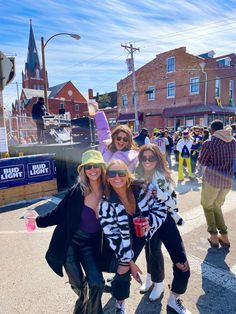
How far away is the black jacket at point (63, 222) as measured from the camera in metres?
2.30

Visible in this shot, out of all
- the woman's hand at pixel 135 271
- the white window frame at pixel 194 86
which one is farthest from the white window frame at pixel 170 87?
the woman's hand at pixel 135 271

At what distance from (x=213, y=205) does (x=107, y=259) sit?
2.18 meters

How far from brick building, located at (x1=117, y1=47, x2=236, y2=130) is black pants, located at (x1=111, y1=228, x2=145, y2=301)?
24.5 metres

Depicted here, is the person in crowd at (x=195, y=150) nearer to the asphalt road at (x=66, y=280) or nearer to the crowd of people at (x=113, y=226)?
the asphalt road at (x=66, y=280)

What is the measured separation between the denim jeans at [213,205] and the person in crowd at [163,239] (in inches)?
57.4

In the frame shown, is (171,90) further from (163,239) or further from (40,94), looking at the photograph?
(40,94)

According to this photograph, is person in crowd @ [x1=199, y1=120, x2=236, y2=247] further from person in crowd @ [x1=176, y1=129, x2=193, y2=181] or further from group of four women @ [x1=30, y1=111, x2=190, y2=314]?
person in crowd @ [x1=176, y1=129, x2=193, y2=181]

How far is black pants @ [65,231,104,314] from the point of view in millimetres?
2260

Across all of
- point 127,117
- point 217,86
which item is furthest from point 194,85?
point 127,117

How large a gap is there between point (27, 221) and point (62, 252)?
0.49 meters

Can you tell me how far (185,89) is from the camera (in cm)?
2781

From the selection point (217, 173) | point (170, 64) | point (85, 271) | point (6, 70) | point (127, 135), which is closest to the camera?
point (85, 271)

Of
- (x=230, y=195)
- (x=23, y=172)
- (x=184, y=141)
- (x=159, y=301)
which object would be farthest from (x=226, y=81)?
(x=159, y=301)

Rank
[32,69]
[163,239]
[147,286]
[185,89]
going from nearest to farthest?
[163,239] → [147,286] → [185,89] → [32,69]
